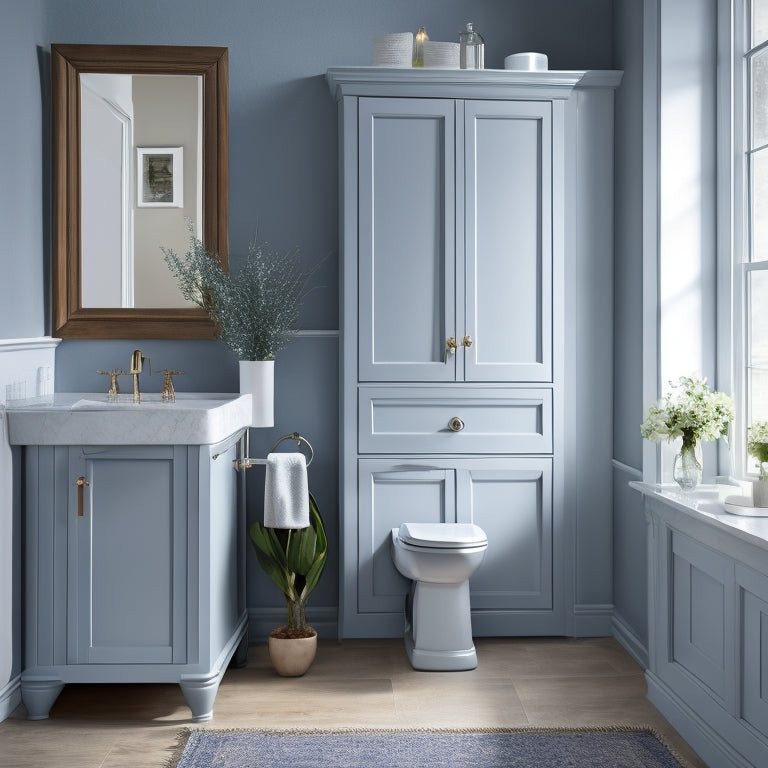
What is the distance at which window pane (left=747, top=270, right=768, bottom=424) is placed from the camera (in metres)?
2.80

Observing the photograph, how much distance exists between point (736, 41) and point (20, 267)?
260cm

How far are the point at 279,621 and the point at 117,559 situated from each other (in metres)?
1.07

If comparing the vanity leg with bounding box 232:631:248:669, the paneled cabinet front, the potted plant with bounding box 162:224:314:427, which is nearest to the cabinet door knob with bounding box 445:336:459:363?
the paneled cabinet front

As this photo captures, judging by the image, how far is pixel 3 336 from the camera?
292 cm

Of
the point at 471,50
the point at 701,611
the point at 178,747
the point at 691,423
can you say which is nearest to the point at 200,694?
the point at 178,747

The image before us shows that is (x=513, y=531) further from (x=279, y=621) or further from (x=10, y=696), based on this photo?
(x=10, y=696)

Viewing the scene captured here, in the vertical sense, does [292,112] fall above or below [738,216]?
above

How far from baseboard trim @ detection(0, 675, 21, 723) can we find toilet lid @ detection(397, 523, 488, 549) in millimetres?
1343

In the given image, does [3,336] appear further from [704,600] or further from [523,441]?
[704,600]

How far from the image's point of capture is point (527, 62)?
3.41 m

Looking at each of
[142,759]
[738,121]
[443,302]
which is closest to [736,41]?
[738,121]

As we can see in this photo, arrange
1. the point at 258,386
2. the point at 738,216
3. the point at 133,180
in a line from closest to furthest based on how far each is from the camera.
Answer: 1. the point at 738,216
2. the point at 258,386
3. the point at 133,180

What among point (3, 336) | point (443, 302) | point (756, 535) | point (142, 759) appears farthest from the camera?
point (443, 302)

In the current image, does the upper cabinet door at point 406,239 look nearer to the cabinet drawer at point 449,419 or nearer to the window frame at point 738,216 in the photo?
the cabinet drawer at point 449,419
